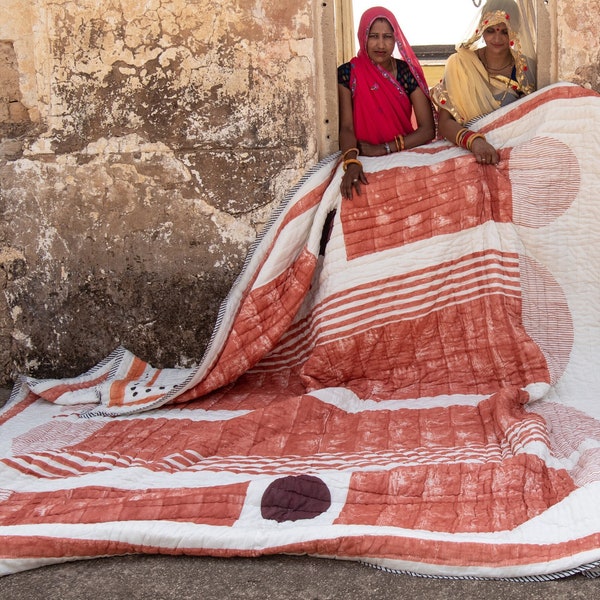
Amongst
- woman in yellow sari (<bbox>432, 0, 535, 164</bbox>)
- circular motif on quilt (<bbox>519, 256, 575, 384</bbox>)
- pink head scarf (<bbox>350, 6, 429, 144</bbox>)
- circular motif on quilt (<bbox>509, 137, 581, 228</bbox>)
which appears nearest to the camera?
circular motif on quilt (<bbox>519, 256, 575, 384</bbox>)

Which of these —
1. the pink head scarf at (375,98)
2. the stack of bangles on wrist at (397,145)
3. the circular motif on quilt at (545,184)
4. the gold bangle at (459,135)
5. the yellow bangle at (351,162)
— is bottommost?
the circular motif on quilt at (545,184)

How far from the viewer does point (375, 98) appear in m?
4.08

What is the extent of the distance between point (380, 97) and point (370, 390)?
1.48 metres

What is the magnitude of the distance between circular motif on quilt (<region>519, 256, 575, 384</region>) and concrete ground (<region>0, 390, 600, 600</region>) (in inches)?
57.7

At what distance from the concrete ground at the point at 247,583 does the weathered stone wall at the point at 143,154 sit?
1.85 metres

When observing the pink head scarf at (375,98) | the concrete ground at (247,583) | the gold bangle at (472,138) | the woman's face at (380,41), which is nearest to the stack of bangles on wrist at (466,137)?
the gold bangle at (472,138)

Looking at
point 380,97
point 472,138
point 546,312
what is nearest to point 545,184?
Answer: point 472,138

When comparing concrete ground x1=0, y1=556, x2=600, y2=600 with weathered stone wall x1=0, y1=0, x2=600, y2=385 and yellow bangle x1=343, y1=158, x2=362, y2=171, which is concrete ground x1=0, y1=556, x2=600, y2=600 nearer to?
weathered stone wall x1=0, y1=0, x2=600, y2=385

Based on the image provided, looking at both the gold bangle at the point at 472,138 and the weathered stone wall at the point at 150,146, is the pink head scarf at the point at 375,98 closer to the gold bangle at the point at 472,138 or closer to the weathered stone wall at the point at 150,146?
the weathered stone wall at the point at 150,146

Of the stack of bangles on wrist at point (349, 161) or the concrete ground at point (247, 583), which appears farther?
the stack of bangles on wrist at point (349, 161)

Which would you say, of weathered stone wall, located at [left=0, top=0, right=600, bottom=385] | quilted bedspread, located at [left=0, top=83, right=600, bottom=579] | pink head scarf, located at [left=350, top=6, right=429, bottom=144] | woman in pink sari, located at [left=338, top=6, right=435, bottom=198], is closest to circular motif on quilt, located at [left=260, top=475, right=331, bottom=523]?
quilted bedspread, located at [left=0, top=83, right=600, bottom=579]

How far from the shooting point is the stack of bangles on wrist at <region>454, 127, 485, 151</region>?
3.72 metres

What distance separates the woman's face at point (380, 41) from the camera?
13.4 feet

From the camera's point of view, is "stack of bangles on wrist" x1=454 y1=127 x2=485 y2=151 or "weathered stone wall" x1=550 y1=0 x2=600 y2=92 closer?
"stack of bangles on wrist" x1=454 y1=127 x2=485 y2=151
